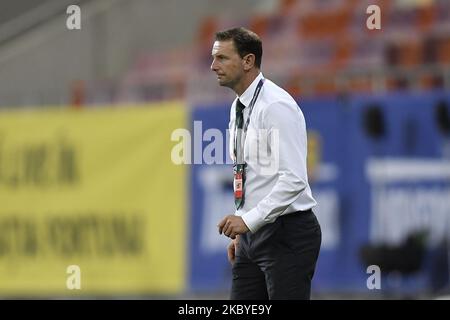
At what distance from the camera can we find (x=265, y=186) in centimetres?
Result: 638

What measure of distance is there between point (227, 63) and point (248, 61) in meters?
0.11

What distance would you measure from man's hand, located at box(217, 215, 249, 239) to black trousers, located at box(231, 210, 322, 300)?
0.21 m

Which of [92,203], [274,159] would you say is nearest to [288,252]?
[274,159]

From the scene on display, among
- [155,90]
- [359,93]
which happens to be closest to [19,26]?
[155,90]

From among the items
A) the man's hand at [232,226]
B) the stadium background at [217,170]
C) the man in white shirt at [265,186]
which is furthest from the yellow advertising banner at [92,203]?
the man's hand at [232,226]

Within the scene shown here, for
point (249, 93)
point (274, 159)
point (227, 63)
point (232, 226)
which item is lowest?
point (232, 226)

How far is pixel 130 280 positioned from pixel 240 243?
26.6 feet

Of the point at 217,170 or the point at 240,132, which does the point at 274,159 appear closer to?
the point at 240,132

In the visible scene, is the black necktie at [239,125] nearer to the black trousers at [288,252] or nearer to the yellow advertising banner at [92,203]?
the black trousers at [288,252]

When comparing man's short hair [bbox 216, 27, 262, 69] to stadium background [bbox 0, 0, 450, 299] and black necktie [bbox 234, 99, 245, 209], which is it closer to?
black necktie [bbox 234, 99, 245, 209]

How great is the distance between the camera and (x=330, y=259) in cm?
1355

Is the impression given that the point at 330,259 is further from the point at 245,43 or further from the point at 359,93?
the point at 245,43

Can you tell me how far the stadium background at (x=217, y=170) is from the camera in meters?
13.1

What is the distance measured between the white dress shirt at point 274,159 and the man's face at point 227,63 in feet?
0.45
